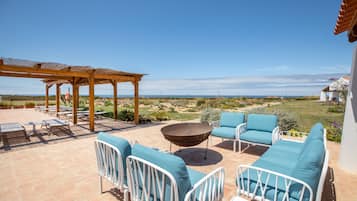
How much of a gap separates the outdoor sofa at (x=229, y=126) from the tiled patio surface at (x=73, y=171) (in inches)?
17.5

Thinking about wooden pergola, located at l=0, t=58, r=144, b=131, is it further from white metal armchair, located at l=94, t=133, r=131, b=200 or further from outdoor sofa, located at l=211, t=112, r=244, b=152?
outdoor sofa, located at l=211, t=112, r=244, b=152

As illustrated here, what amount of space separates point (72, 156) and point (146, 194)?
11.0 ft

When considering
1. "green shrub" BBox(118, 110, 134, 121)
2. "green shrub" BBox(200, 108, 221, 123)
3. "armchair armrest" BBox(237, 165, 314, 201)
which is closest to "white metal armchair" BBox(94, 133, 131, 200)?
"armchair armrest" BBox(237, 165, 314, 201)

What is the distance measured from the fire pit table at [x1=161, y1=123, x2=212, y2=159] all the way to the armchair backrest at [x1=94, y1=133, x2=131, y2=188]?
1336mm

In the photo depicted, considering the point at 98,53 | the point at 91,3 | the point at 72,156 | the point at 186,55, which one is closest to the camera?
the point at 72,156

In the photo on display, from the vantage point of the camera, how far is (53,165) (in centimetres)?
333

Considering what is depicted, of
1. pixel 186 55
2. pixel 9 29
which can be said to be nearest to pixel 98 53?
pixel 9 29

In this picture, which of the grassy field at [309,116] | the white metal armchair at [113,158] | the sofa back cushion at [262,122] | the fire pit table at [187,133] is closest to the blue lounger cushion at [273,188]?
the fire pit table at [187,133]

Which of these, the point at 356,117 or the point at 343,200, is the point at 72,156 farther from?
the point at 356,117

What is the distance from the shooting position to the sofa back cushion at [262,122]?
4039 millimetres

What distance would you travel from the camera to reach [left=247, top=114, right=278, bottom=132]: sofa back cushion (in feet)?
13.3

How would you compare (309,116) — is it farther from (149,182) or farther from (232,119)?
(149,182)

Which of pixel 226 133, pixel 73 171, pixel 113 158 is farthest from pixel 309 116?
pixel 73 171

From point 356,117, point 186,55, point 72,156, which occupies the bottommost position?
point 72,156
